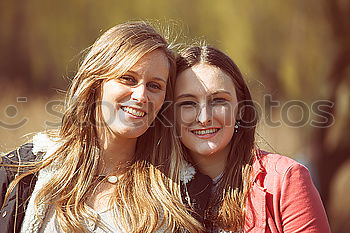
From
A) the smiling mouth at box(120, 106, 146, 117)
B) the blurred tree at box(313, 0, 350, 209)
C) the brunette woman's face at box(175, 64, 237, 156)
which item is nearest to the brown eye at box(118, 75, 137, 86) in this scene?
the smiling mouth at box(120, 106, 146, 117)

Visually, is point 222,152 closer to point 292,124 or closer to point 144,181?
point 144,181

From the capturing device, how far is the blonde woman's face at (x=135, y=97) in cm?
228

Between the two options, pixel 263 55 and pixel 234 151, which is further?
pixel 263 55

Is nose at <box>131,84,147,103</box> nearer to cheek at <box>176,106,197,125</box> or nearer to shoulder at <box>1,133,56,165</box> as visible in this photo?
cheek at <box>176,106,197,125</box>

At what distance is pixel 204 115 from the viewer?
2.40 metres

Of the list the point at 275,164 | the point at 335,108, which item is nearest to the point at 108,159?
the point at 275,164

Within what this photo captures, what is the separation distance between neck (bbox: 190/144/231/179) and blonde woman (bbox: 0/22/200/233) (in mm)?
140

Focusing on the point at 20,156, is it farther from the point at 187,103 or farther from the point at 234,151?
the point at 234,151

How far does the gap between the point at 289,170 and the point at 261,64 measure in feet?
9.24

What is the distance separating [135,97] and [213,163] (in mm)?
496

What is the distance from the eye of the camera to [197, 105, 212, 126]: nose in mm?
2396

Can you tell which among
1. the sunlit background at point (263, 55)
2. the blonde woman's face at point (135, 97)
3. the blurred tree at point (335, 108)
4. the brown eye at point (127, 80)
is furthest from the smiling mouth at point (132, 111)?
the blurred tree at point (335, 108)

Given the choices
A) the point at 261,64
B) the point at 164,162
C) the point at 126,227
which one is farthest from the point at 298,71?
the point at 126,227

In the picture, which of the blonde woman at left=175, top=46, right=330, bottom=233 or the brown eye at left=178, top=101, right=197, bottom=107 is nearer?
the blonde woman at left=175, top=46, right=330, bottom=233
